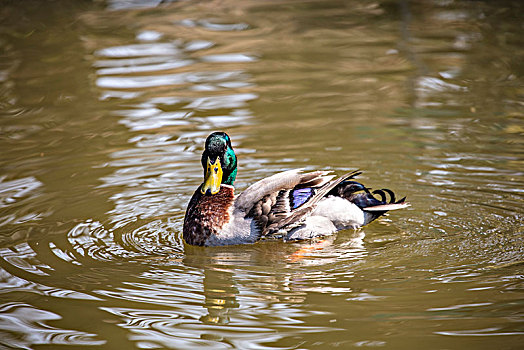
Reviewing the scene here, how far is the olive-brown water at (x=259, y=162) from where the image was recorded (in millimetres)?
4912

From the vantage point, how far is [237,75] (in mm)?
10812

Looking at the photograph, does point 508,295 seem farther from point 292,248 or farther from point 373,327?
point 292,248

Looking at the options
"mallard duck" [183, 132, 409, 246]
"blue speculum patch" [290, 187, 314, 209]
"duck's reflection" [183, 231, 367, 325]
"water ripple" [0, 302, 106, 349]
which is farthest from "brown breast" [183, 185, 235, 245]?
"water ripple" [0, 302, 106, 349]

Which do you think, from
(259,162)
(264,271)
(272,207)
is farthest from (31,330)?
(259,162)

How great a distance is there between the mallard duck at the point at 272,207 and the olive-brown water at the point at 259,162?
0.12 m

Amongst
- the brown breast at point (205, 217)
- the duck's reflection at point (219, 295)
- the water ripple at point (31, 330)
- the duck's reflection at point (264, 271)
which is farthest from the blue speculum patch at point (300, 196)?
the water ripple at point (31, 330)

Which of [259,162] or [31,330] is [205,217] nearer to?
[31,330]

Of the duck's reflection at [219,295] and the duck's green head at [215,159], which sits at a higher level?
the duck's green head at [215,159]

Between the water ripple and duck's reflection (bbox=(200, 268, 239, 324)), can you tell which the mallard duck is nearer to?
duck's reflection (bbox=(200, 268, 239, 324))

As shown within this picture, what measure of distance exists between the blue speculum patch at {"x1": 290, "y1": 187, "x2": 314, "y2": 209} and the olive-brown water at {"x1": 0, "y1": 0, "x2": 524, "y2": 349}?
1.08 ft

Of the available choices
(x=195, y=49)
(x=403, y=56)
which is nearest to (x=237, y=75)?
(x=195, y=49)

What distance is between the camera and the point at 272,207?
243 inches

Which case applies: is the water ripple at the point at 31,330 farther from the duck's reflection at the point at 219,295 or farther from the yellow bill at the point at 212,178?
the yellow bill at the point at 212,178

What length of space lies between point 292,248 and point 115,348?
192cm
